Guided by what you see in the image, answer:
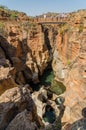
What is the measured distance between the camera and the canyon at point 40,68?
454 inches

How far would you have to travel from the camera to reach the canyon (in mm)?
11531

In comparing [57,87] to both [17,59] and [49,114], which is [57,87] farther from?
[49,114]

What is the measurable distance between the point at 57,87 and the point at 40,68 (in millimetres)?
6646

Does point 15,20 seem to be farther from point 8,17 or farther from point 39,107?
point 39,107

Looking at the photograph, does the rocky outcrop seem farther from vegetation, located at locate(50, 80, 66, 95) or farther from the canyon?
vegetation, located at locate(50, 80, 66, 95)

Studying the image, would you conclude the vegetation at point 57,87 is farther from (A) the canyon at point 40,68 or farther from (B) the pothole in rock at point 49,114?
(B) the pothole in rock at point 49,114

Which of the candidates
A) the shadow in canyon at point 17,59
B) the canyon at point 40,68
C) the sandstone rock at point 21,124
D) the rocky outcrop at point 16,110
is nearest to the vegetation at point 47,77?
the canyon at point 40,68

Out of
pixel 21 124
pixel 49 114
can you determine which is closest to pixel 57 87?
pixel 49 114

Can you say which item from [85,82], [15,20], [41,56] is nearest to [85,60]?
[85,82]

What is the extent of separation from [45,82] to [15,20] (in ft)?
46.2

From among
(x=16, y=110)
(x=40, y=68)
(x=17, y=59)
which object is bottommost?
(x=40, y=68)

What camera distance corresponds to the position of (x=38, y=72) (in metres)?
38.5

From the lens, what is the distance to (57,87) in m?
33.8

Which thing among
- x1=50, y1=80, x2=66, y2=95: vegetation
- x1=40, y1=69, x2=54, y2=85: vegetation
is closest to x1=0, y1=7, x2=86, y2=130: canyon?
x1=50, y1=80, x2=66, y2=95: vegetation
